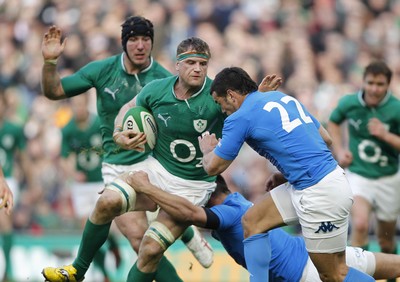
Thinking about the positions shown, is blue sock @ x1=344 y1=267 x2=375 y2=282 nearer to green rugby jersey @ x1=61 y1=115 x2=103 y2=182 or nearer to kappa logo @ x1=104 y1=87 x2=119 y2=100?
kappa logo @ x1=104 y1=87 x2=119 y2=100

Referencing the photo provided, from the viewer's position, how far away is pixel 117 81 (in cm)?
1057

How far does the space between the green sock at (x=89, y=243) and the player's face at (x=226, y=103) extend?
1664mm

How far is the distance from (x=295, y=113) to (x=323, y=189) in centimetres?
68

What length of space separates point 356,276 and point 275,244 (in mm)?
807

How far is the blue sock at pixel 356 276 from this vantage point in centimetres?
889

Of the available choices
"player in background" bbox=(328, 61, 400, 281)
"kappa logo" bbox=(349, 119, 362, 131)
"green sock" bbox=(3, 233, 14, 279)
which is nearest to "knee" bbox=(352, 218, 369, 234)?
"player in background" bbox=(328, 61, 400, 281)

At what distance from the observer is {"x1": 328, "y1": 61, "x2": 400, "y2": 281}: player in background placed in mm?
11703

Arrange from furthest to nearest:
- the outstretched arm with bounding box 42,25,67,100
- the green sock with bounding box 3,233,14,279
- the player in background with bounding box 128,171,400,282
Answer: the green sock with bounding box 3,233,14,279, the outstretched arm with bounding box 42,25,67,100, the player in background with bounding box 128,171,400,282

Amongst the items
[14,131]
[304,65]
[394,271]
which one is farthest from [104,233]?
[304,65]

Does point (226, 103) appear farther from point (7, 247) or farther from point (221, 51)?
point (221, 51)

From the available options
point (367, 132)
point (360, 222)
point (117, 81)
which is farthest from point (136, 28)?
point (360, 222)

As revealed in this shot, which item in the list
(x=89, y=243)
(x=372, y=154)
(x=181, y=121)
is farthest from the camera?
(x=372, y=154)

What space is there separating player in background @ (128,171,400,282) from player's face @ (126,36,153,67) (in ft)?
4.66

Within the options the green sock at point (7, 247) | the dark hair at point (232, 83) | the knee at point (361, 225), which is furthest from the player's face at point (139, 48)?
the green sock at point (7, 247)
